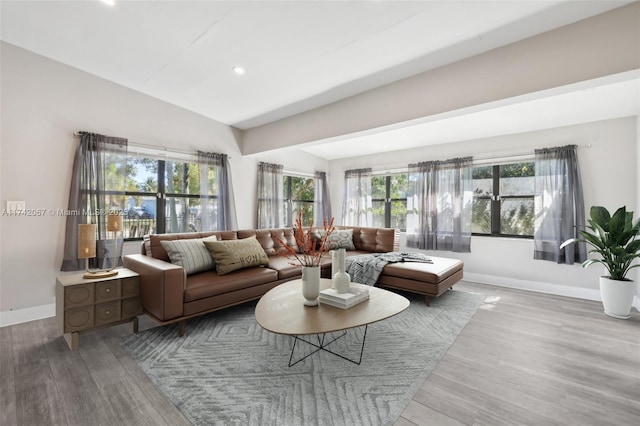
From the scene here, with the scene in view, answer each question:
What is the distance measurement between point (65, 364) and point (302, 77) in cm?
324

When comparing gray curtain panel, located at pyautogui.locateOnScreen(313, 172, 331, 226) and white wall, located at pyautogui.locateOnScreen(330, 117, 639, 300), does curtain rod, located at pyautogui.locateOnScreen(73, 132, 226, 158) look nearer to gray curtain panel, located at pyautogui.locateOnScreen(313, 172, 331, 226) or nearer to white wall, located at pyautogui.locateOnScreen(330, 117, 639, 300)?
gray curtain panel, located at pyautogui.locateOnScreen(313, 172, 331, 226)

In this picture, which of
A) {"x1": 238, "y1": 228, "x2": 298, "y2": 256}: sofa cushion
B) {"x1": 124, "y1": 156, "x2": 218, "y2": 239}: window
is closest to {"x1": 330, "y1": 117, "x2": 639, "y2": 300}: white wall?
{"x1": 238, "y1": 228, "x2": 298, "y2": 256}: sofa cushion

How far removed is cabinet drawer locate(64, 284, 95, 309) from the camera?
7.30 ft

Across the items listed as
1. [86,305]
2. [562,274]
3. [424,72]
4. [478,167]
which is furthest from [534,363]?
[86,305]

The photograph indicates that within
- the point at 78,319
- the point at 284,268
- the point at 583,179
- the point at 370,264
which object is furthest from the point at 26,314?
the point at 583,179

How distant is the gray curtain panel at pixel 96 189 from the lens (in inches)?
117

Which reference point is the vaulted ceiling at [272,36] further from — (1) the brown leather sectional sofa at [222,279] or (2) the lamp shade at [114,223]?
(1) the brown leather sectional sofa at [222,279]

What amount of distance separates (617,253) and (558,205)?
1005 mm

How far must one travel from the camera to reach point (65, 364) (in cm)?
202

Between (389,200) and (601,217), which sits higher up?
(389,200)

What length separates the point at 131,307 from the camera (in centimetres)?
255

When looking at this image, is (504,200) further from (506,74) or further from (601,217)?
(506,74)

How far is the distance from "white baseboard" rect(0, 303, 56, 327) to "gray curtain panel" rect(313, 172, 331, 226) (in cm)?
426

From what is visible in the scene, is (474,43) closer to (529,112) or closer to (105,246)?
(529,112)
